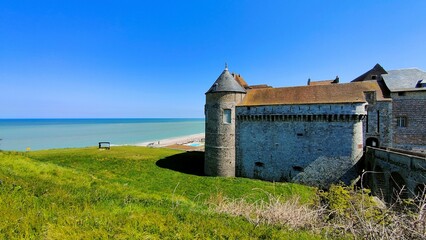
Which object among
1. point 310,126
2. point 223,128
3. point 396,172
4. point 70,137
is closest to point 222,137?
point 223,128

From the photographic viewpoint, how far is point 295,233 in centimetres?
491

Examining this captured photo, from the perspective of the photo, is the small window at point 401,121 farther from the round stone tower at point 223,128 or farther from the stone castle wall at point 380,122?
the round stone tower at point 223,128

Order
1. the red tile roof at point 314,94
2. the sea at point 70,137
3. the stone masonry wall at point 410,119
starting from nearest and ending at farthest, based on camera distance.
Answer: the red tile roof at point 314,94, the stone masonry wall at point 410,119, the sea at point 70,137

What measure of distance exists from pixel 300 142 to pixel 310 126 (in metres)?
1.67

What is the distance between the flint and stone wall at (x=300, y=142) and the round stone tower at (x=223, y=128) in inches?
29.5

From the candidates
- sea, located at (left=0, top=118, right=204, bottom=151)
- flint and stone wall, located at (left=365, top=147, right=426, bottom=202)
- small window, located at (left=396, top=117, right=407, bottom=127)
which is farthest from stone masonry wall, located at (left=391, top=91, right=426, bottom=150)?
sea, located at (left=0, top=118, right=204, bottom=151)

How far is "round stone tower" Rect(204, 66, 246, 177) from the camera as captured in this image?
806 inches

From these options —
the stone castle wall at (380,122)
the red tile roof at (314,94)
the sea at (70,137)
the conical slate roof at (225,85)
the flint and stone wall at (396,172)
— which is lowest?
the sea at (70,137)

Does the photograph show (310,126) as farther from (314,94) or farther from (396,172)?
(396,172)

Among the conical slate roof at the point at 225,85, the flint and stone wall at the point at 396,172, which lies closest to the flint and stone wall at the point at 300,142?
the flint and stone wall at the point at 396,172

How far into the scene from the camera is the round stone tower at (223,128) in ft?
67.2

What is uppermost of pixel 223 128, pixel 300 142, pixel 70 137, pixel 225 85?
pixel 225 85

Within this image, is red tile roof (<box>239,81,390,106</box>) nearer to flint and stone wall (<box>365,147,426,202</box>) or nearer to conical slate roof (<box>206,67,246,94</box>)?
conical slate roof (<box>206,67,246,94</box>)

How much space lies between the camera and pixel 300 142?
18438 mm
